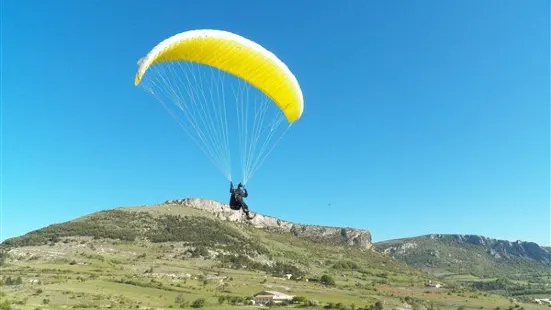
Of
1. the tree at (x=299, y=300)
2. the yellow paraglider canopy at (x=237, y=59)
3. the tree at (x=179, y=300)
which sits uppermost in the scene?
the yellow paraglider canopy at (x=237, y=59)

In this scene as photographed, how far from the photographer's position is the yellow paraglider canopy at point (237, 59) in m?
22.9

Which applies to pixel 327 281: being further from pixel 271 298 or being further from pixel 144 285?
pixel 144 285

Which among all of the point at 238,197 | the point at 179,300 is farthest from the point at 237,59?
the point at 179,300

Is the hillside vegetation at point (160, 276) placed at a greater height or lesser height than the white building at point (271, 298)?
greater

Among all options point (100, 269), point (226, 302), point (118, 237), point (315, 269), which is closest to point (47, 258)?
point (100, 269)

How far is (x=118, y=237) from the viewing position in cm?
17562

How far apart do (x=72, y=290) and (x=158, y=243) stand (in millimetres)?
99616

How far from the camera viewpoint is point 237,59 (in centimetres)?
2594

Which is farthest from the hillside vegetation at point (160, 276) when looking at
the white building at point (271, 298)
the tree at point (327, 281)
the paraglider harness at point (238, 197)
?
the paraglider harness at point (238, 197)

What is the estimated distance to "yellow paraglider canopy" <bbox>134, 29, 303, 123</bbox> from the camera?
2291cm

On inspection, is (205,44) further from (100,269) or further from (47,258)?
(47,258)

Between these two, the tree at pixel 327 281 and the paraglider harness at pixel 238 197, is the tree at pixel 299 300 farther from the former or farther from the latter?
the paraglider harness at pixel 238 197

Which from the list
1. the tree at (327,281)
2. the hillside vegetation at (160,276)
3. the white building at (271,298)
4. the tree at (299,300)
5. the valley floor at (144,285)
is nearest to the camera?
the valley floor at (144,285)

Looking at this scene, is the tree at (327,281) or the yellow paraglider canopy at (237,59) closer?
the yellow paraglider canopy at (237,59)
